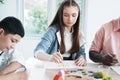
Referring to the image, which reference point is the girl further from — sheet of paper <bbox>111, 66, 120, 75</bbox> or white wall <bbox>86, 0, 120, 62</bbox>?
white wall <bbox>86, 0, 120, 62</bbox>

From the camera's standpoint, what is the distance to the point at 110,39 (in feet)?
5.44

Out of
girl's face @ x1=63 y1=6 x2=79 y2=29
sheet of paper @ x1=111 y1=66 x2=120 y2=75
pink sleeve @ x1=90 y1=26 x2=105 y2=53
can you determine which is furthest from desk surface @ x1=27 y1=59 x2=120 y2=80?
girl's face @ x1=63 y1=6 x2=79 y2=29

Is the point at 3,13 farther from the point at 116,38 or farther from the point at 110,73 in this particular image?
the point at 110,73

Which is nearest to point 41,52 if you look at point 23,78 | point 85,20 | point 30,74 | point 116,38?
point 30,74

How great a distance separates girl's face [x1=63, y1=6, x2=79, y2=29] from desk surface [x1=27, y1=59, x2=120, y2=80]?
354 mm

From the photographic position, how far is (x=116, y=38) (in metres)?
1.66

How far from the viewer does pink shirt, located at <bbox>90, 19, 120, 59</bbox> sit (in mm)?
1655

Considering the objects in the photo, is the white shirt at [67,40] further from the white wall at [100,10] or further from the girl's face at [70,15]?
the white wall at [100,10]

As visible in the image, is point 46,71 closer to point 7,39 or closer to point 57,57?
point 57,57

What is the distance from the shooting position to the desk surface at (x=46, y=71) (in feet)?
4.07

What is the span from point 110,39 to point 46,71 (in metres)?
0.57

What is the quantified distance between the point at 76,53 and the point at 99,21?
Answer: 1946 mm

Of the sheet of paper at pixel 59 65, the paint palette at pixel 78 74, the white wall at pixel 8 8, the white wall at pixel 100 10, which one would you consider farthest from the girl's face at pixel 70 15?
the white wall at pixel 8 8

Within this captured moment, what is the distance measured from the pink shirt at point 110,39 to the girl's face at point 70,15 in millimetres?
218
